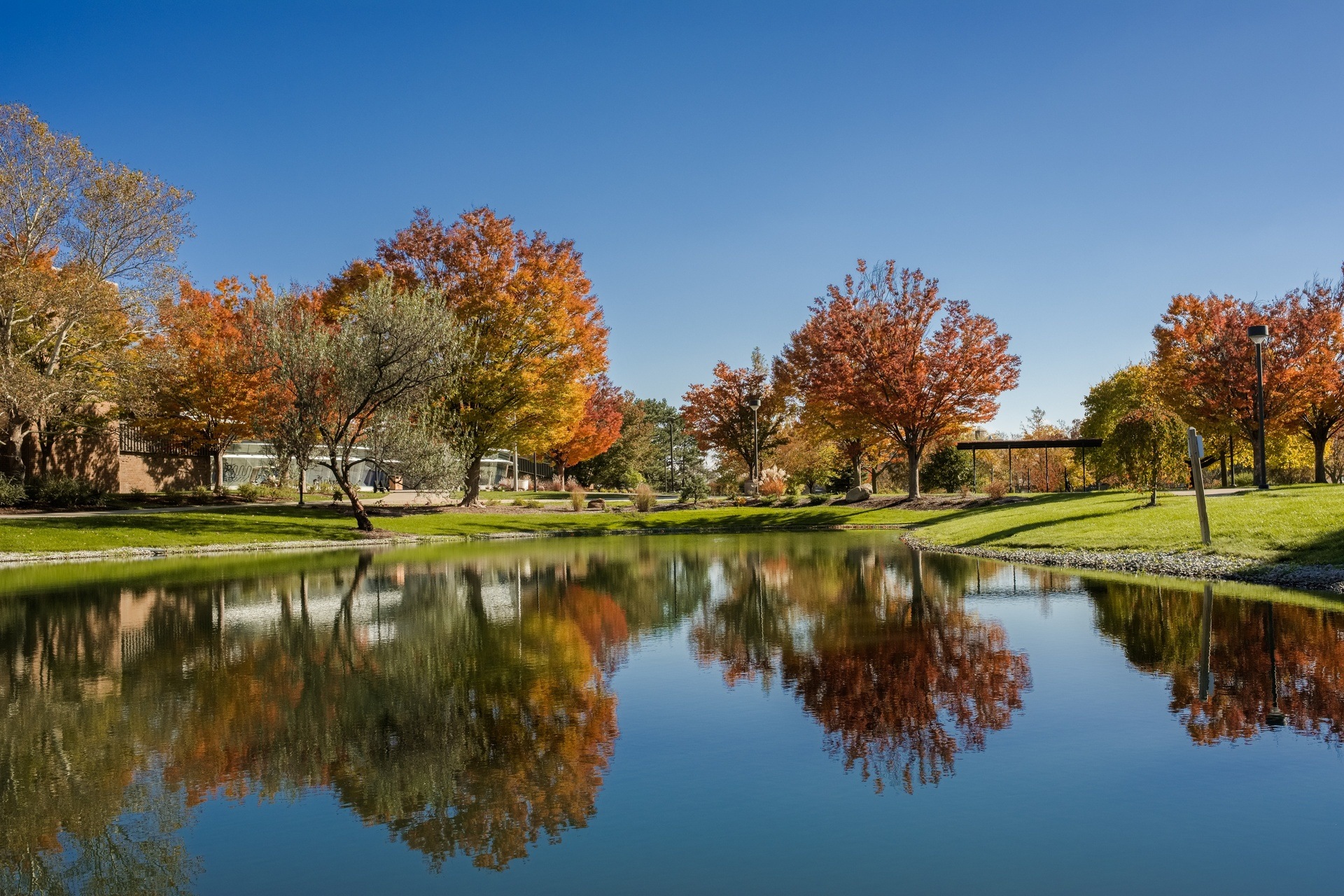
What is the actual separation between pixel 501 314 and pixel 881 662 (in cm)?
2883

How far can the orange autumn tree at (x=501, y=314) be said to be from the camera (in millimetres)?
35969

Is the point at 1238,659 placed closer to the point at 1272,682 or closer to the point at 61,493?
the point at 1272,682

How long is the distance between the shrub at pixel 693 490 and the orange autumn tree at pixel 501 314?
1086cm

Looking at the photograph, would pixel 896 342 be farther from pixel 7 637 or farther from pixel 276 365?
pixel 7 637

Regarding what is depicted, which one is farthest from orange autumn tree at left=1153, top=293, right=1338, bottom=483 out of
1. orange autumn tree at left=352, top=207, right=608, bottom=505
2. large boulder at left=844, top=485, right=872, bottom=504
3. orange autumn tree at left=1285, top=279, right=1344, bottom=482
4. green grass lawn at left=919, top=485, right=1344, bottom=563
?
orange autumn tree at left=352, top=207, right=608, bottom=505

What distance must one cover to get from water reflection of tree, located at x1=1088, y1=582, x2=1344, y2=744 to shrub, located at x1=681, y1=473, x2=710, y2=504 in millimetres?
32905

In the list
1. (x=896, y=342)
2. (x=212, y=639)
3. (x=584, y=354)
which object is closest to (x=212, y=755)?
(x=212, y=639)

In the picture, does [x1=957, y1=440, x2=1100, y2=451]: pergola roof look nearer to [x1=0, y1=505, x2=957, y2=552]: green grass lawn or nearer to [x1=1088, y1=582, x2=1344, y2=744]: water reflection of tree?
[x1=0, y1=505, x2=957, y2=552]: green grass lawn

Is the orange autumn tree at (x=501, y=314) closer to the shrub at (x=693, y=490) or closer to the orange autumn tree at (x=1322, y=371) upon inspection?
the shrub at (x=693, y=490)

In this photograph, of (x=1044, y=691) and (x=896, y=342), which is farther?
(x=896, y=342)

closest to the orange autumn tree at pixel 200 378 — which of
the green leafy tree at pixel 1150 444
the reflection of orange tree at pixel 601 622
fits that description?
the reflection of orange tree at pixel 601 622

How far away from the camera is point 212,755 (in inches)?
261

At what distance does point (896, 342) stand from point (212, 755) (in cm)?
3579

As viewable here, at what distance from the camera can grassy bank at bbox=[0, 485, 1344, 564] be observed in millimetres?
17875
